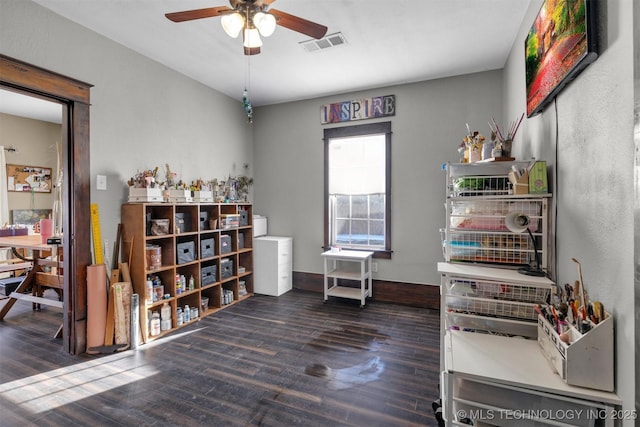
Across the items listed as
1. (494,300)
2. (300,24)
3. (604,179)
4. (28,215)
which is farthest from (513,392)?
(28,215)

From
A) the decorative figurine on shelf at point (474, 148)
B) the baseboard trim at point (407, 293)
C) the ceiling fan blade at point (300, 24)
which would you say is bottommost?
the baseboard trim at point (407, 293)

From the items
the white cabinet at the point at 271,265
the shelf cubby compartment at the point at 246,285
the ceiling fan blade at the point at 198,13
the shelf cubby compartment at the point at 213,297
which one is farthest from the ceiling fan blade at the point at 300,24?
the shelf cubby compartment at the point at 246,285

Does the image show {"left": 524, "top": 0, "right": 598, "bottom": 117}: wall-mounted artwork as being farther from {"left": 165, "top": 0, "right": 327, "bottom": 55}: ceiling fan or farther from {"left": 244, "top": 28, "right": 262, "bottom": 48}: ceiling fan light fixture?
{"left": 244, "top": 28, "right": 262, "bottom": 48}: ceiling fan light fixture

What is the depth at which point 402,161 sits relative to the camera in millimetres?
3848

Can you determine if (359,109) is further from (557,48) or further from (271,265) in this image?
(557,48)

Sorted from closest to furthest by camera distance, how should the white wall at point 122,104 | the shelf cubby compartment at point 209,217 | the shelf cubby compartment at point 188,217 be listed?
the white wall at point 122,104 → the shelf cubby compartment at point 188,217 → the shelf cubby compartment at point 209,217

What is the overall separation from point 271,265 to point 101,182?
2198mm

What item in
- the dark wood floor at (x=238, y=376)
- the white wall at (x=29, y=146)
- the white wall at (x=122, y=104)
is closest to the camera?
the dark wood floor at (x=238, y=376)

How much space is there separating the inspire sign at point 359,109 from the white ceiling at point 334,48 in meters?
0.19

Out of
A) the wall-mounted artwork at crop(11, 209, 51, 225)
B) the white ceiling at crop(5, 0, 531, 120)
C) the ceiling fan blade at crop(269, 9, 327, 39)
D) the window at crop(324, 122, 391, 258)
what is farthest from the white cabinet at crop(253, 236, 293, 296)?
the wall-mounted artwork at crop(11, 209, 51, 225)

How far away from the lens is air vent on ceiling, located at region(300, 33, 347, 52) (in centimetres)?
276

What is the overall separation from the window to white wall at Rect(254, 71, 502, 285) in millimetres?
106

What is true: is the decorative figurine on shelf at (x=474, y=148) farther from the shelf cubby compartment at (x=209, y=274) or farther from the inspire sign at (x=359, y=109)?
the shelf cubby compartment at (x=209, y=274)

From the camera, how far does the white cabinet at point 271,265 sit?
412 centimetres
